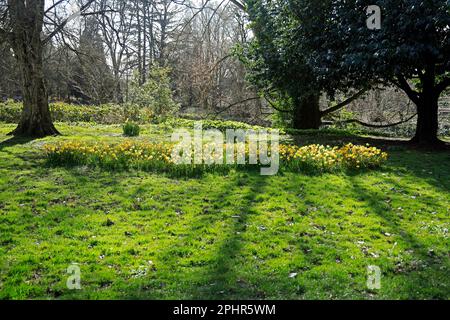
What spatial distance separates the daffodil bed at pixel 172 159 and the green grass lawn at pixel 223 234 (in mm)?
308

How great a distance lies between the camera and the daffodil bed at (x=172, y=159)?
7664 millimetres

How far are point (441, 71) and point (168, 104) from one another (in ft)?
36.3

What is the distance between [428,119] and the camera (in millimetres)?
10734

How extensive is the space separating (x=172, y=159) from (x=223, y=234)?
324 centimetres

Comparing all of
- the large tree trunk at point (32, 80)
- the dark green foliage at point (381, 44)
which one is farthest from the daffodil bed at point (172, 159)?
the large tree trunk at point (32, 80)

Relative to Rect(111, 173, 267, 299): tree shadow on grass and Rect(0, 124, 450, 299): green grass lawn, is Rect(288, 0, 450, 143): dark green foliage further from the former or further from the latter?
Rect(111, 173, 267, 299): tree shadow on grass

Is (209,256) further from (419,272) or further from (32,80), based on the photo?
(32,80)

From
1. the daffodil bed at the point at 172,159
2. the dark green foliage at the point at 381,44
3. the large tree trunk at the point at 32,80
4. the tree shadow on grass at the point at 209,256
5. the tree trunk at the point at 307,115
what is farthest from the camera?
the tree trunk at the point at 307,115

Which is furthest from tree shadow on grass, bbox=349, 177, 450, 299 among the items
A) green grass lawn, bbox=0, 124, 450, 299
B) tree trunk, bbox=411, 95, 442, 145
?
tree trunk, bbox=411, 95, 442, 145

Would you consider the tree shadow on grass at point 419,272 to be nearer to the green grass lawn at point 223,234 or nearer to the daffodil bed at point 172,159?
the green grass lawn at point 223,234

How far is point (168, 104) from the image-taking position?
1716 centimetres

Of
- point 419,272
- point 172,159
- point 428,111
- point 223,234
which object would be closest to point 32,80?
point 172,159

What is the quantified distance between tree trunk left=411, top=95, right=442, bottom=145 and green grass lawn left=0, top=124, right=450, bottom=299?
12.0 feet
